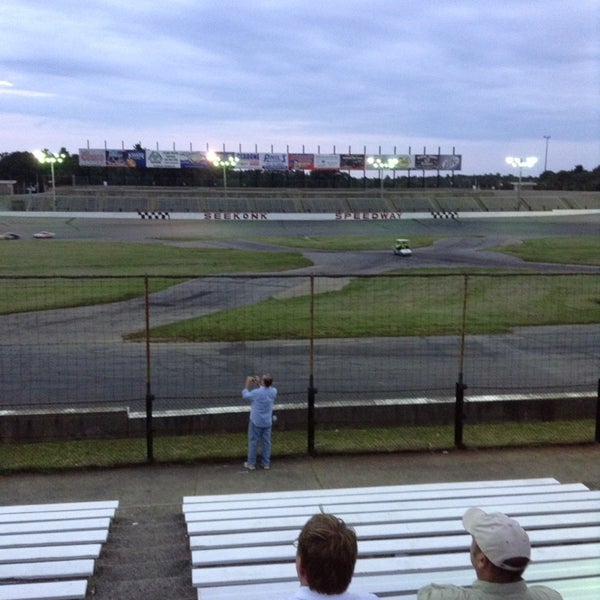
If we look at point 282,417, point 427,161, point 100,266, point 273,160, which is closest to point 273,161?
point 273,160

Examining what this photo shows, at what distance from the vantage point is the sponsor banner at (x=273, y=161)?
356 ft

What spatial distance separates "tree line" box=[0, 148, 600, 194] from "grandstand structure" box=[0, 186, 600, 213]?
5258 mm

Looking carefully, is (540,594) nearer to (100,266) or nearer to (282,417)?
(282,417)

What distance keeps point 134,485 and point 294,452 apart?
98.6 inches

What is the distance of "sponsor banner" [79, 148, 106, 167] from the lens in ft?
337

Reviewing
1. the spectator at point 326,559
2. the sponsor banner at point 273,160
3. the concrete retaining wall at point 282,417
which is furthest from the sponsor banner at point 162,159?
the spectator at point 326,559

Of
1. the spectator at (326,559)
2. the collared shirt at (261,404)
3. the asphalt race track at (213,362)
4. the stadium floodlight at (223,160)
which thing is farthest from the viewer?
the stadium floodlight at (223,160)

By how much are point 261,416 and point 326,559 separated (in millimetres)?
6943

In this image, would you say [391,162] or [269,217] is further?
[391,162]

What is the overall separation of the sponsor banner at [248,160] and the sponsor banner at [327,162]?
9.82 m

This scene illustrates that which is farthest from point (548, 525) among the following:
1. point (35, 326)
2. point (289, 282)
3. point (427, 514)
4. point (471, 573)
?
point (289, 282)

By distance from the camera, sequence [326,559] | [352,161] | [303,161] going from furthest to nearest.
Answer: [352,161]
[303,161]
[326,559]

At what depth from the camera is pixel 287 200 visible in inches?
3974

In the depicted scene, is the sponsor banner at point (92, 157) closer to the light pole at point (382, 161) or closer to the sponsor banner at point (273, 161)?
the sponsor banner at point (273, 161)
